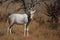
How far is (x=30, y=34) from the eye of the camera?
11.9m

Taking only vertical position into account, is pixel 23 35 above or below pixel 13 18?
below

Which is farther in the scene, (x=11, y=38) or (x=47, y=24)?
(x=47, y=24)

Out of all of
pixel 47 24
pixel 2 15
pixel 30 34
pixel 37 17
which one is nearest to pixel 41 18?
pixel 37 17

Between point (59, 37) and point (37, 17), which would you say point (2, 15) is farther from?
point (59, 37)

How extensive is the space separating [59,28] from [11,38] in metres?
4.57

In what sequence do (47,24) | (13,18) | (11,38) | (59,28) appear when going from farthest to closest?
(47,24)
(59,28)
(13,18)
(11,38)

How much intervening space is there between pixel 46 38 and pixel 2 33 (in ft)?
8.27

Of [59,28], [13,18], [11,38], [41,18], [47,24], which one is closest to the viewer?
[11,38]

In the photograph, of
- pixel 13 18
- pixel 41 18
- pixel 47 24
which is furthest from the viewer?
pixel 41 18

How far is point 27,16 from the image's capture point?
11.3 m

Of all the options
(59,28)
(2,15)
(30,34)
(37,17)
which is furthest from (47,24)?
(2,15)

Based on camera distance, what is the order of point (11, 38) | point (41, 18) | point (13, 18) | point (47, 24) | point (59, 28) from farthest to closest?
1. point (41, 18)
2. point (47, 24)
3. point (59, 28)
4. point (13, 18)
5. point (11, 38)

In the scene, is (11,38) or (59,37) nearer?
(11,38)

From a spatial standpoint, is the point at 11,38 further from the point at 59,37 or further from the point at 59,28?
the point at 59,28
